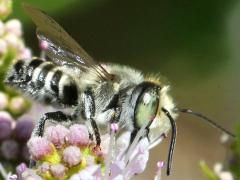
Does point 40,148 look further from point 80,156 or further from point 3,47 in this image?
point 3,47

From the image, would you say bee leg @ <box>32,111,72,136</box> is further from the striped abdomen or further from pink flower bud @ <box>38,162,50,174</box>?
pink flower bud @ <box>38,162,50,174</box>

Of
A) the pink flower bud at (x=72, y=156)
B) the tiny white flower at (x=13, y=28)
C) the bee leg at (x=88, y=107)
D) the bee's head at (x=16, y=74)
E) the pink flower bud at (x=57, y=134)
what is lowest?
the pink flower bud at (x=72, y=156)

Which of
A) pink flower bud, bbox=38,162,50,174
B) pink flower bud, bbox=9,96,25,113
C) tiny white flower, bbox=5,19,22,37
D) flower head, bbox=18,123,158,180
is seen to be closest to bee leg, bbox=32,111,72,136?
flower head, bbox=18,123,158,180

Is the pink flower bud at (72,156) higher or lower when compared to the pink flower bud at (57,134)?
lower

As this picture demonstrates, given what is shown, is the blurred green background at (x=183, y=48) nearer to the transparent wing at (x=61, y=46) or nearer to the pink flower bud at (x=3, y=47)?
the pink flower bud at (x=3, y=47)

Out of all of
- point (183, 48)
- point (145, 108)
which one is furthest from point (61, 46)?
point (183, 48)

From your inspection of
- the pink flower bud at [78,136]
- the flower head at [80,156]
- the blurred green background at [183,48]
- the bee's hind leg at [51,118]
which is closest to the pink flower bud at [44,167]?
the flower head at [80,156]
